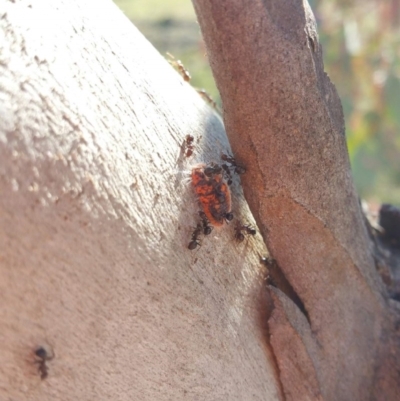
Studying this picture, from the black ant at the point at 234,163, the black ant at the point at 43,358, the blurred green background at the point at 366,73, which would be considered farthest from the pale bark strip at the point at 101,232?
the blurred green background at the point at 366,73

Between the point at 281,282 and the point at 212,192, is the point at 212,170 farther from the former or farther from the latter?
the point at 281,282

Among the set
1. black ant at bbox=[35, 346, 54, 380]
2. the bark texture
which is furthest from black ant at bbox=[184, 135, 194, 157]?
black ant at bbox=[35, 346, 54, 380]

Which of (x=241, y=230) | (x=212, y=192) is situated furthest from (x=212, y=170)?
(x=241, y=230)

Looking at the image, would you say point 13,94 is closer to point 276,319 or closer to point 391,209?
point 276,319

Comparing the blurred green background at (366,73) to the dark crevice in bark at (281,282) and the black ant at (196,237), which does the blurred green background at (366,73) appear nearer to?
the dark crevice in bark at (281,282)

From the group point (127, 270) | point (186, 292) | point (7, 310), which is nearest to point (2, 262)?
point (7, 310)

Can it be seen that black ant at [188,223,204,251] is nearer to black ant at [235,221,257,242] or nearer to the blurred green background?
black ant at [235,221,257,242]
